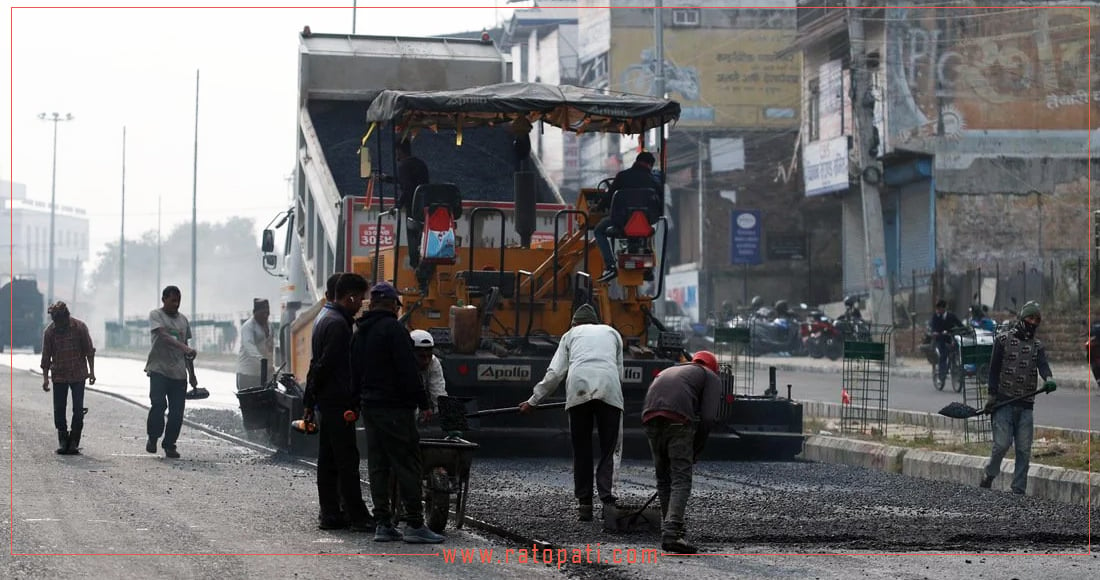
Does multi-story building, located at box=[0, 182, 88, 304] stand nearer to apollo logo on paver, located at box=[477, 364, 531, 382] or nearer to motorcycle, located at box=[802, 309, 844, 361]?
motorcycle, located at box=[802, 309, 844, 361]

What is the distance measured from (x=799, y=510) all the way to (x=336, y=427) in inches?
137

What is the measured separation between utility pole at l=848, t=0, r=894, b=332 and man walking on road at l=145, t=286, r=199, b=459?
23466mm

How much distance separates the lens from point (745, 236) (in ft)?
183

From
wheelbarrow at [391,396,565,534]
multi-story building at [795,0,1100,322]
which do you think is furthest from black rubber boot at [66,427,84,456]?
multi-story building at [795,0,1100,322]

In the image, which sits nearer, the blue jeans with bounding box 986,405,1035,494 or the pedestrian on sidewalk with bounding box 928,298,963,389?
the blue jeans with bounding box 986,405,1035,494

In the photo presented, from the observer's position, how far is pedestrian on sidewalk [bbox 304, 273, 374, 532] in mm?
9953

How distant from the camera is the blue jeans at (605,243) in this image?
15.0 m

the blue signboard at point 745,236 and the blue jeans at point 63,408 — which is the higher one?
the blue signboard at point 745,236

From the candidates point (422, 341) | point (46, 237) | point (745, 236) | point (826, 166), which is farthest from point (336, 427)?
point (46, 237)

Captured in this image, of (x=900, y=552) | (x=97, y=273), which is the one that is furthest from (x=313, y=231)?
(x=97, y=273)

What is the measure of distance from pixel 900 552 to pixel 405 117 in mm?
7494

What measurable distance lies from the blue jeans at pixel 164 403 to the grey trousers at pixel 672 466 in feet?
22.5

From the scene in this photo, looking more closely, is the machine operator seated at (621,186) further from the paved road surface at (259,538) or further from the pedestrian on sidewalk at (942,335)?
the pedestrian on sidewalk at (942,335)

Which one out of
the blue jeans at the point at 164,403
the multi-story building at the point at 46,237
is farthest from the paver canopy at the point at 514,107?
the multi-story building at the point at 46,237
